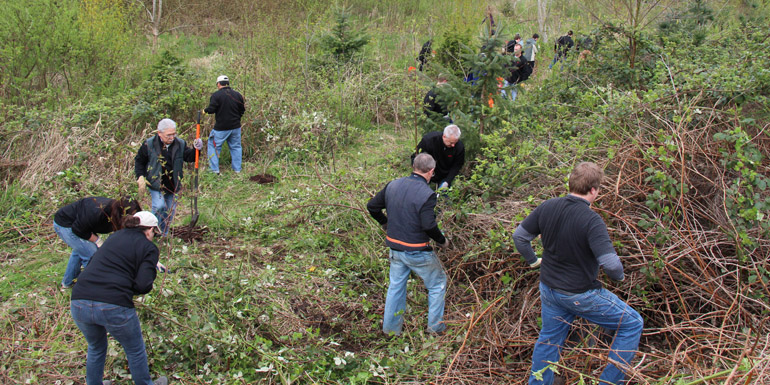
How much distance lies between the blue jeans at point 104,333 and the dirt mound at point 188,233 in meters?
2.73

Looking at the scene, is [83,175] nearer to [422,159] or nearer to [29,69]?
[29,69]

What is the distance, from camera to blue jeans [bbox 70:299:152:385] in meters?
3.65

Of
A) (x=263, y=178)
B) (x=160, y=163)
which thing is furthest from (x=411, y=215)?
(x=263, y=178)

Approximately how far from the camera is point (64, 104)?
30.1 ft

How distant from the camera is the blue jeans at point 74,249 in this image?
5.11m

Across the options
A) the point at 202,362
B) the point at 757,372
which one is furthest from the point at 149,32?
the point at 757,372

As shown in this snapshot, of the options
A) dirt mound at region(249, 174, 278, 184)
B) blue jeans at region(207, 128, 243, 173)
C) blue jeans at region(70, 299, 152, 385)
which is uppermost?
blue jeans at region(70, 299, 152, 385)

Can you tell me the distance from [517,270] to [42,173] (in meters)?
7.00

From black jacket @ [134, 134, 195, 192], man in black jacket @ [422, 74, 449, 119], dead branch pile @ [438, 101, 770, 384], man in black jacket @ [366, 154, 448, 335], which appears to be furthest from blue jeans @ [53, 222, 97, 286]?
man in black jacket @ [422, 74, 449, 119]

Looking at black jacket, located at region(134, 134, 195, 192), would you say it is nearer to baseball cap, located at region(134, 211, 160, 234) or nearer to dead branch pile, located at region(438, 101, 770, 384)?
baseball cap, located at region(134, 211, 160, 234)

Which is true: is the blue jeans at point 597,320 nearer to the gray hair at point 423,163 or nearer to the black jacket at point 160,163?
the gray hair at point 423,163

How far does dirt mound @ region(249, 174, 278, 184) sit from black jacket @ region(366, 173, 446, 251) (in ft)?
14.5

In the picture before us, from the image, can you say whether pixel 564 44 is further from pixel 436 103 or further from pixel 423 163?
pixel 423 163

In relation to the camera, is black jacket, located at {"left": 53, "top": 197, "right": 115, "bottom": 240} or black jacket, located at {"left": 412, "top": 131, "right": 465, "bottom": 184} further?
black jacket, located at {"left": 412, "top": 131, "right": 465, "bottom": 184}
